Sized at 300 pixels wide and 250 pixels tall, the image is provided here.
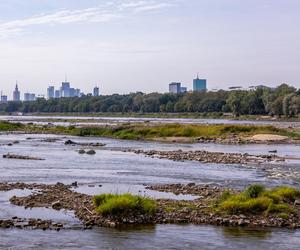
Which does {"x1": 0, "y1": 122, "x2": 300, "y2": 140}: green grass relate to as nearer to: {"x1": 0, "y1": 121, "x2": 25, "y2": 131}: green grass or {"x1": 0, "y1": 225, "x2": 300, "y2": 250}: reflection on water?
{"x1": 0, "y1": 121, "x2": 25, "y2": 131}: green grass

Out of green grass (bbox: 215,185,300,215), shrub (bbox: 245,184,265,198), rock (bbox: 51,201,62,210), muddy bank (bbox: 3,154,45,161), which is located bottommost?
muddy bank (bbox: 3,154,45,161)

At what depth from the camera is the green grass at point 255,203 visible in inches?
965

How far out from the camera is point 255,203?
80.8 feet

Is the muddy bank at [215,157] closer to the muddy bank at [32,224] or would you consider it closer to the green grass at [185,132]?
the green grass at [185,132]

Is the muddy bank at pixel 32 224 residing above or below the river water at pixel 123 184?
above

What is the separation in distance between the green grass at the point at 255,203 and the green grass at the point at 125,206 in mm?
3078

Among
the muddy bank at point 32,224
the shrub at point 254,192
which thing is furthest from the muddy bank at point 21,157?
the muddy bank at point 32,224

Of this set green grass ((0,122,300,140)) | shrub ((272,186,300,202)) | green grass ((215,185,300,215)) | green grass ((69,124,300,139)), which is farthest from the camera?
green grass ((69,124,300,139))

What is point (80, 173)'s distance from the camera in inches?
1591

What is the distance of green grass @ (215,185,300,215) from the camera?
80.4 ft

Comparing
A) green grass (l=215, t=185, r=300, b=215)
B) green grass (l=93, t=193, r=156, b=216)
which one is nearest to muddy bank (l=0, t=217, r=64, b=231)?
green grass (l=93, t=193, r=156, b=216)

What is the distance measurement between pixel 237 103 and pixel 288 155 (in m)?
115

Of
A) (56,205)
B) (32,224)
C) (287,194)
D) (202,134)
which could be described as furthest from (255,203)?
(202,134)

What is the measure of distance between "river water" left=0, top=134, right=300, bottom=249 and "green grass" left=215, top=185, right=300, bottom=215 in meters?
2.21
